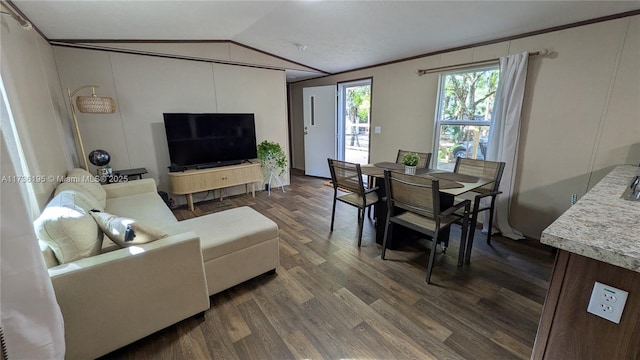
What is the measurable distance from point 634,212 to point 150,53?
447cm

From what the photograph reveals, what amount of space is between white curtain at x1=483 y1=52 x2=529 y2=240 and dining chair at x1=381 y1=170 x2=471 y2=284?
1.00 metres

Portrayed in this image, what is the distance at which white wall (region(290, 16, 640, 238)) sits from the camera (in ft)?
7.09

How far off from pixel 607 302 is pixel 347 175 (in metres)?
2.08

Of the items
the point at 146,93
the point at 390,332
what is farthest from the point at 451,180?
the point at 146,93

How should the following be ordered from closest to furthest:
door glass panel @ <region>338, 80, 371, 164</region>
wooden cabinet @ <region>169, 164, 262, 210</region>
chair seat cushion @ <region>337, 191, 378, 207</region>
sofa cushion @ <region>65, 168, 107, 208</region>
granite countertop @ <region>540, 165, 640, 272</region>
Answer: granite countertop @ <region>540, 165, 640, 272</region> → sofa cushion @ <region>65, 168, 107, 208</region> → chair seat cushion @ <region>337, 191, 378, 207</region> → wooden cabinet @ <region>169, 164, 262, 210</region> → door glass panel @ <region>338, 80, 371, 164</region>

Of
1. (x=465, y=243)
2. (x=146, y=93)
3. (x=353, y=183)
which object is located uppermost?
(x=146, y=93)

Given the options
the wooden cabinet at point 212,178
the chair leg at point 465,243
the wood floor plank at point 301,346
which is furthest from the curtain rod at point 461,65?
the wood floor plank at point 301,346

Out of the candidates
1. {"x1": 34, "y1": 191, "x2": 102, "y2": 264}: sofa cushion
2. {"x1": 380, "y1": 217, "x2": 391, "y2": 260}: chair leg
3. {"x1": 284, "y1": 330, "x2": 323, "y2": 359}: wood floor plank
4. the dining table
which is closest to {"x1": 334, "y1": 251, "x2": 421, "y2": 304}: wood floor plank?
{"x1": 380, "y1": 217, "x2": 391, "y2": 260}: chair leg

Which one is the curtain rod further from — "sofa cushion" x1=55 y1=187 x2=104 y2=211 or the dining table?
"sofa cushion" x1=55 y1=187 x2=104 y2=211

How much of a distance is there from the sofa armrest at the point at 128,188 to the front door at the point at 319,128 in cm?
318

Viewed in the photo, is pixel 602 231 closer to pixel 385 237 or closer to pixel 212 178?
pixel 385 237

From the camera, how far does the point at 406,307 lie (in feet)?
5.97

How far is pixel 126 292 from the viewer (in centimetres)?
138

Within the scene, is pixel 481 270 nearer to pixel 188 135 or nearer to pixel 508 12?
pixel 508 12
